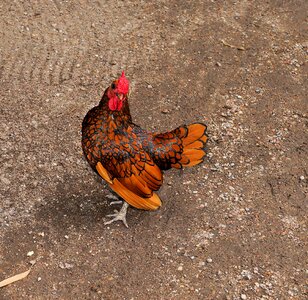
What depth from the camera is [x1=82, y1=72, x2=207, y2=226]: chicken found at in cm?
514

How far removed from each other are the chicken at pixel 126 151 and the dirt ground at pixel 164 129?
0.64 metres

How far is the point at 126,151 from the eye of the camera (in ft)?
16.9

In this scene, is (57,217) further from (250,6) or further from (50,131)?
(250,6)

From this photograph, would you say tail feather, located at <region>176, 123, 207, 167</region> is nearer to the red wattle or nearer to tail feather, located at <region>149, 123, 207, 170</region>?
tail feather, located at <region>149, 123, 207, 170</region>

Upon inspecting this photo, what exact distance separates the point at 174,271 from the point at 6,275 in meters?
1.55

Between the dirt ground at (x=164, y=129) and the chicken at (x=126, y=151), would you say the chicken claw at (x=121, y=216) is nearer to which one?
the dirt ground at (x=164, y=129)

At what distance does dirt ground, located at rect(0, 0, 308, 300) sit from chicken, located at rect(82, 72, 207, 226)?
642 millimetres

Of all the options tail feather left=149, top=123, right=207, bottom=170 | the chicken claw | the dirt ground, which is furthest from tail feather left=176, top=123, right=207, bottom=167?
the chicken claw

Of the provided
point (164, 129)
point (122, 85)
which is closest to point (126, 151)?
point (122, 85)

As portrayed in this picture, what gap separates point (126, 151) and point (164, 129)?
1.63 m

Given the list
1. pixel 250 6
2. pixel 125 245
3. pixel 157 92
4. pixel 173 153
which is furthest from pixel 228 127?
pixel 250 6

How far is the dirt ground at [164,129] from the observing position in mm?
5301

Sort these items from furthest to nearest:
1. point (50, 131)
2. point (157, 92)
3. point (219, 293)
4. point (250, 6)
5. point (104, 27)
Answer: point (250, 6), point (104, 27), point (157, 92), point (50, 131), point (219, 293)

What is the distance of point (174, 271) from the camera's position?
5309mm
